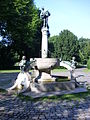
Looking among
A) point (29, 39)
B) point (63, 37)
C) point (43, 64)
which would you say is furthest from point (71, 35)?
point (43, 64)

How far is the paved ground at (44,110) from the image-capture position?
7238 mm

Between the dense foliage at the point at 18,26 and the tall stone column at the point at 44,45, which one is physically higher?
the dense foliage at the point at 18,26

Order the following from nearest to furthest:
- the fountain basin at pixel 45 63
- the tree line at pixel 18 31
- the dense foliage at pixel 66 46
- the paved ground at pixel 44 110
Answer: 1. the paved ground at pixel 44 110
2. the fountain basin at pixel 45 63
3. the tree line at pixel 18 31
4. the dense foliage at pixel 66 46

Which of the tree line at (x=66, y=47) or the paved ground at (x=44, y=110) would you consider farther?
the tree line at (x=66, y=47)

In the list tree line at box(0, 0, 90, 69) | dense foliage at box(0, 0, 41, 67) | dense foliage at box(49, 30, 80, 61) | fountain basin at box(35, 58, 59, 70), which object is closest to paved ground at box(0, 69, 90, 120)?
fountain basin at box(35, 58, 59, 70)

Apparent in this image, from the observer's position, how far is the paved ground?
724cm

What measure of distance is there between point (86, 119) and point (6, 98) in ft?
15.2

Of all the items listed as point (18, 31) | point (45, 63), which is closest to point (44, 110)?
point (45, 63)

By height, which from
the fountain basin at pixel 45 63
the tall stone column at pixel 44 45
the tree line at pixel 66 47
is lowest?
the fountain basin at pixel 45 63

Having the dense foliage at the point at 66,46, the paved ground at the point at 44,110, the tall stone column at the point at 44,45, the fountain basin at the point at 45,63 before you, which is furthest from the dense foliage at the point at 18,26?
the paved ground at the point at 44,110

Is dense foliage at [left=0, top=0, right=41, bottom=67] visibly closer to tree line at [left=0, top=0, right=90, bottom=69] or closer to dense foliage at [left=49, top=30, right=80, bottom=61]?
tree line at [left=0, top=0, right=90, bottom=69]

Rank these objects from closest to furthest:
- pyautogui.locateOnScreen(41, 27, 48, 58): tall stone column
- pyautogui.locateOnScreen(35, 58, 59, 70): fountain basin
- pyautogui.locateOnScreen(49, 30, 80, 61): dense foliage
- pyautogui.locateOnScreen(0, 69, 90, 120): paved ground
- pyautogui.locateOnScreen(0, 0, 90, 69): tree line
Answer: pyautogui.locateOnScreen(0, 69, 90, 120): paved ground < pyautogui.locateOnScreen(35, 58, 59, 70): fountain basin < pyautogui.locateOnScreen(41, 27, 48, 58): tall stone column < pyautogui.locateOnScreen(0, 0, 90, 69): tree line < pyautogui.locateOnScreen(49, 30, 80, 61): dense foliage

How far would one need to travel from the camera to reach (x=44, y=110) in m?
8.12

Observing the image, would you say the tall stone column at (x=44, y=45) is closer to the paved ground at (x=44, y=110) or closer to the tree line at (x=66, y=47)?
the paved ground at (x=44, y=110)
